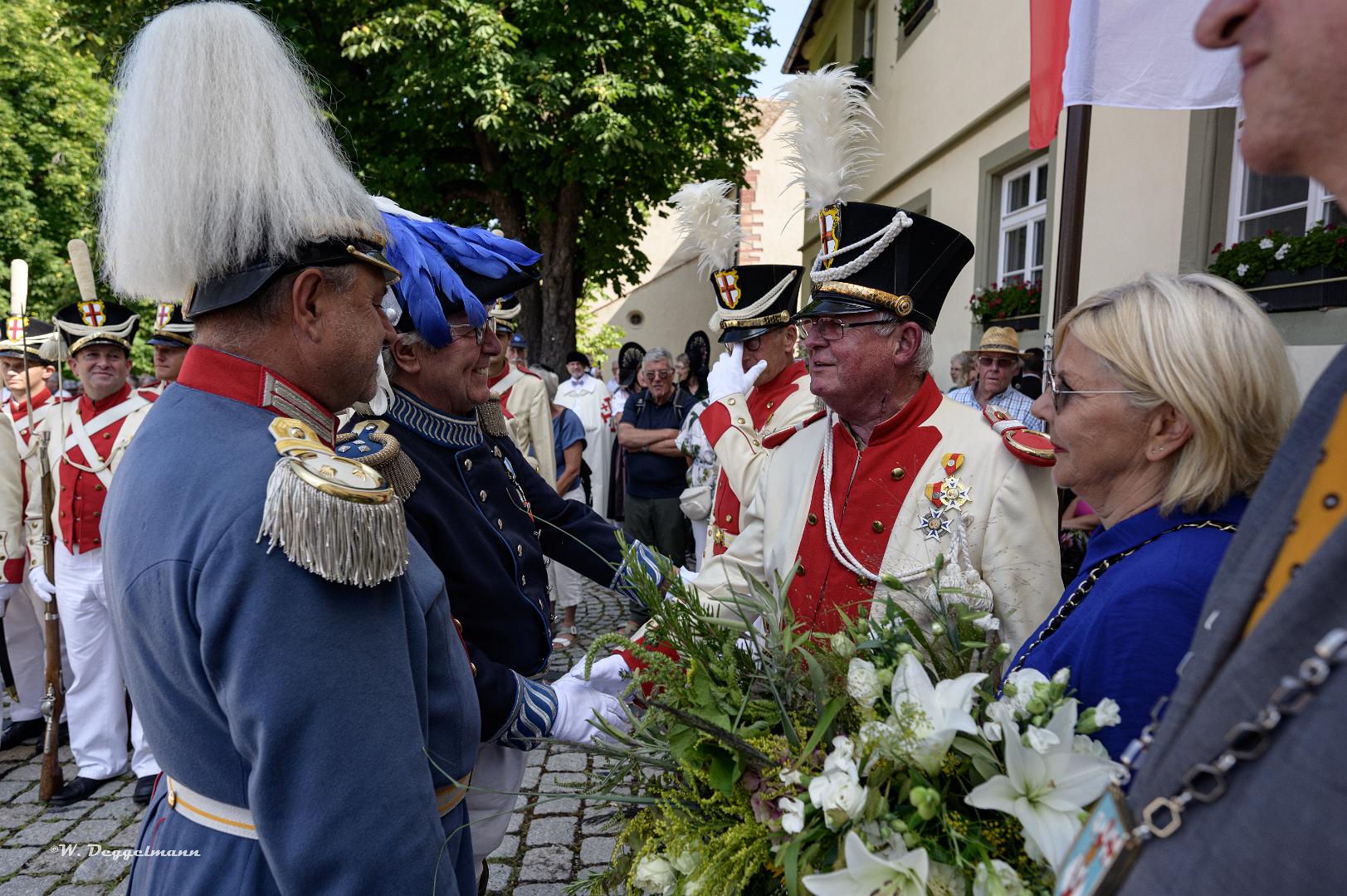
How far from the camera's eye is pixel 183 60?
1337 mm

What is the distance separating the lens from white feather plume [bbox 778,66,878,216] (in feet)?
10.9

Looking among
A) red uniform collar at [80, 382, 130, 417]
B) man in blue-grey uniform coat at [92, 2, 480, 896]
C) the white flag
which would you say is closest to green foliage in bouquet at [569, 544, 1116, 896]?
man in blue-grey uniform coat at [92, 2, 480, 896]

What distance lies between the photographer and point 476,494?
2264 millimetres

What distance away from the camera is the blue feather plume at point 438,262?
6.78ft

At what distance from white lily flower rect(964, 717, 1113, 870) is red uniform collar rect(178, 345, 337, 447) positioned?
45.7 inches

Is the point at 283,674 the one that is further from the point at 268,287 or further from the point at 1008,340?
the point at 1008,340

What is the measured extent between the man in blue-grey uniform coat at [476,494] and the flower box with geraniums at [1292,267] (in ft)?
12.5

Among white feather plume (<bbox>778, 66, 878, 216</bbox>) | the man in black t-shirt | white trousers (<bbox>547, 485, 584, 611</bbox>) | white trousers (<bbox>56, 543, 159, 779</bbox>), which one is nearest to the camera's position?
white feather plume (<bbox>778, 66, 878, 216</bbox>)

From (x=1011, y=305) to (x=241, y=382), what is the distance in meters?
7.41

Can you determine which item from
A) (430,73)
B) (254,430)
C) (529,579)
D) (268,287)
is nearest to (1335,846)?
(254,430)

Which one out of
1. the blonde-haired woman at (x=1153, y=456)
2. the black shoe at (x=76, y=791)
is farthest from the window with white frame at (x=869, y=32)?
the black shoe at (x=76, y=791)

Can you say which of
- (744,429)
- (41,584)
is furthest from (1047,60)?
(41,584)

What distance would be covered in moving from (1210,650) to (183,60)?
1581 millimetres

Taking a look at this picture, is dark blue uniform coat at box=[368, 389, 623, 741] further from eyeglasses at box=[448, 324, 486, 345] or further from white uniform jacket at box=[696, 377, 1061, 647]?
white uniform jacket at box=[696, 377, 1061, 647]
